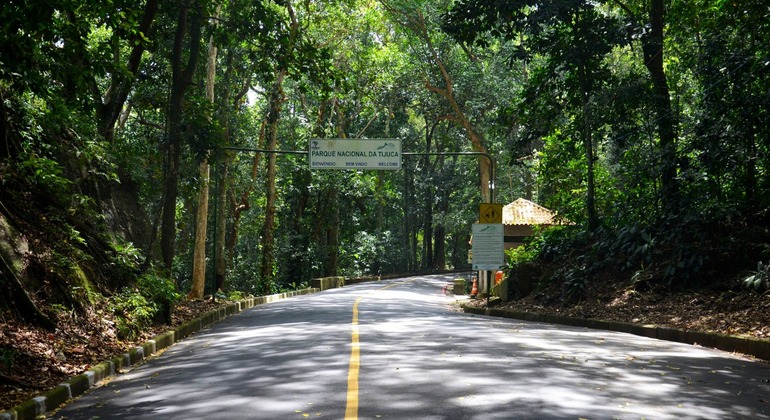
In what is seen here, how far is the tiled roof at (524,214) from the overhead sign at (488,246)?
1357 cm

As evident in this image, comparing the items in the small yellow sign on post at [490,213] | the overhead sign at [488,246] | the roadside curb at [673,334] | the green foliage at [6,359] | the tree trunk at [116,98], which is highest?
the tree trunk at [116,98]

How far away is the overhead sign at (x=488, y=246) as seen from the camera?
1040 inches

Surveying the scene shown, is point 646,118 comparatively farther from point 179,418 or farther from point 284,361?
point 179,418

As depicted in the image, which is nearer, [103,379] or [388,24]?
[103,379]

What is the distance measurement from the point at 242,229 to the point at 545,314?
101 feet

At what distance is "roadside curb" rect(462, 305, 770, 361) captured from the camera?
1160 centimetres

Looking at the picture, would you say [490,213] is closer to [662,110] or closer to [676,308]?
[662,110]

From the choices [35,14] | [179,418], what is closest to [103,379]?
[179,418]

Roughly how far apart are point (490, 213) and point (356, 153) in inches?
262

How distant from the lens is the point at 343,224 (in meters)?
62.3

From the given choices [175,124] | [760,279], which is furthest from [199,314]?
[760,279]

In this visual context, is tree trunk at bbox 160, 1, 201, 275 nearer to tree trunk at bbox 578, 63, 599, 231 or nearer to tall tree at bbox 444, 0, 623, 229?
tall tree at bbox 444, 0, 623, 229

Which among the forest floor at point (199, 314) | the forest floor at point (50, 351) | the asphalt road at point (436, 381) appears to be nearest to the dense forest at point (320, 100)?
the forest floor at point (50, 351)

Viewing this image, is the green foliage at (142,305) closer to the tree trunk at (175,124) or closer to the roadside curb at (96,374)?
the roadside curb at (96,374)
